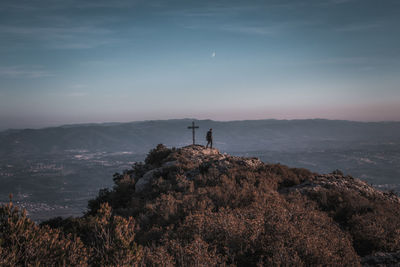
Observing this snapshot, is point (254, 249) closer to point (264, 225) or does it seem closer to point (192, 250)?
point (264, 225)

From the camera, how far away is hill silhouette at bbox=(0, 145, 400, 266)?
149 inches

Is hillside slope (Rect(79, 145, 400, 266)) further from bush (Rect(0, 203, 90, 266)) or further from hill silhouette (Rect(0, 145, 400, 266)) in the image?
bush (Rect(0, 203, 90, 266))

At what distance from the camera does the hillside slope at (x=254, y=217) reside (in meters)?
4.10

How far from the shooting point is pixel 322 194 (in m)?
8.58

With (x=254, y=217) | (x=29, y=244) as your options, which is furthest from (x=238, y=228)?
(x=29, y=244)

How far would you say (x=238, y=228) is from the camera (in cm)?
478

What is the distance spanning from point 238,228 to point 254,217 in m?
1.00

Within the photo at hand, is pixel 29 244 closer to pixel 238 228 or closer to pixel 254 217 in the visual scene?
pixel 238 228

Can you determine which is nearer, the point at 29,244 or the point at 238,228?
the point at 29,244

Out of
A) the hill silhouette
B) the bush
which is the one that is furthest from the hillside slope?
the bush

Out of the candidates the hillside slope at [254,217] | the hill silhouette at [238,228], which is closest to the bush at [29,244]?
the hill silhouette at [238,228]

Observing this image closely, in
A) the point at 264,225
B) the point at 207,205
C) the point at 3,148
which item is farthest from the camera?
the point at 3,148

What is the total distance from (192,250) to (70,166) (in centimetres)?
14445

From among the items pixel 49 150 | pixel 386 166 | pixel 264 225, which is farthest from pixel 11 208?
pixel 49 150
